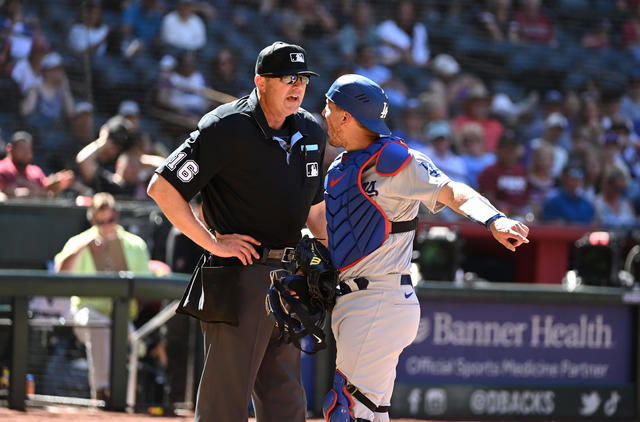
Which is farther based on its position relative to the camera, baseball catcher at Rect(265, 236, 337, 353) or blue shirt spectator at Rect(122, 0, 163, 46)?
blue shirt spectator at Rect(122, 0, 163, 46)

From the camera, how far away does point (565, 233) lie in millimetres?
9656

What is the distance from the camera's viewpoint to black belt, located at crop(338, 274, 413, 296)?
3.79 meters

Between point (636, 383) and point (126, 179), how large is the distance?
4.76 meters

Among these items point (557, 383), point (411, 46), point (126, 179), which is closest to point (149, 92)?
point (126, 179)

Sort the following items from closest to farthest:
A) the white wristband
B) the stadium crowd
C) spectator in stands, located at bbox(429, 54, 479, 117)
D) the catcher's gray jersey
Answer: the white wristband < the catcher's gray jersey < the stadium crowd < spectator in stands, located at bbox(429, 54, 479, 117)

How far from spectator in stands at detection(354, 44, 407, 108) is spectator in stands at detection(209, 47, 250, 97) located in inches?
57.2

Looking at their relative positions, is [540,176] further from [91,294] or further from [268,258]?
[268,258]

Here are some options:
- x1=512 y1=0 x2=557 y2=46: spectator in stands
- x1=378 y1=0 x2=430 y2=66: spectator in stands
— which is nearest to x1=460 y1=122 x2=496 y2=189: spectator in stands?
x1=378 y1=0 x2=430 y2=66: spectator in stands

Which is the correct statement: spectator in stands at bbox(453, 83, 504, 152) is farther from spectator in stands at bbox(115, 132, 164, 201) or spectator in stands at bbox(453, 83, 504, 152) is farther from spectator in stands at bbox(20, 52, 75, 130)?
spectator in stands at bbox(20, 52, 75, 130)

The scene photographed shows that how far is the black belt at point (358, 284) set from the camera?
3.79m

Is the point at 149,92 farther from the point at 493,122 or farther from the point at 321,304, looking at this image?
the point at 321,304

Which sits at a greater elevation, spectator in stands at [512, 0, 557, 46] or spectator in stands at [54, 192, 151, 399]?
spectator in stands at [512, 0, 557, 46]

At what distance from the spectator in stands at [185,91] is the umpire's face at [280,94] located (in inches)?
255

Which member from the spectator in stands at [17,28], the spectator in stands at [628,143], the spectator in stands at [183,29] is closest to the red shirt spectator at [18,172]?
the spectator in stands at [17,28]
